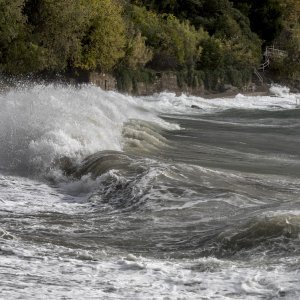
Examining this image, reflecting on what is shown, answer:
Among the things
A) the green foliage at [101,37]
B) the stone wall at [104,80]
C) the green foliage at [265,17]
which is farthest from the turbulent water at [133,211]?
the green foliage at [265,17]

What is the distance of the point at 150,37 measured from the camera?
51219 mm

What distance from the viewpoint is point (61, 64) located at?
36875 millimetres

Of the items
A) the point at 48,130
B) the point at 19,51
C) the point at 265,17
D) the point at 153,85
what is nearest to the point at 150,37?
the point at 153,85

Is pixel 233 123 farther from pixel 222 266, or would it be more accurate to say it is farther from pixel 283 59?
pixel 283 59

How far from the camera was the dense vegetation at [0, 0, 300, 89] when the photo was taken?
33781mm

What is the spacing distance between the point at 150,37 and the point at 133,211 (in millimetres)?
40392

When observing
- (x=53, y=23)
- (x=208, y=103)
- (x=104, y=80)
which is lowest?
(x=208, y=103)

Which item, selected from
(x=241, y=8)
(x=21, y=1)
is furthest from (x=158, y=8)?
(x=21, y=1)

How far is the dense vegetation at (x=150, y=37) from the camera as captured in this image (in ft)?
111

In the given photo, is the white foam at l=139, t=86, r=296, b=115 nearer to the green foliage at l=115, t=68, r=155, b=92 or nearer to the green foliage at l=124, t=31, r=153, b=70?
the green foliage at l=115, t=68, r=155, b=92

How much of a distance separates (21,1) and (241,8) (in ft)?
131

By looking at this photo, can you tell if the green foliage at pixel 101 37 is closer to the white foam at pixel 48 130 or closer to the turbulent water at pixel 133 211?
the white foam at pixel 48 130

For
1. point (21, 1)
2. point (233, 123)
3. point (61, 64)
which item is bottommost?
point (233, 123)

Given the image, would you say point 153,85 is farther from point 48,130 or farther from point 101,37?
point 48,130
